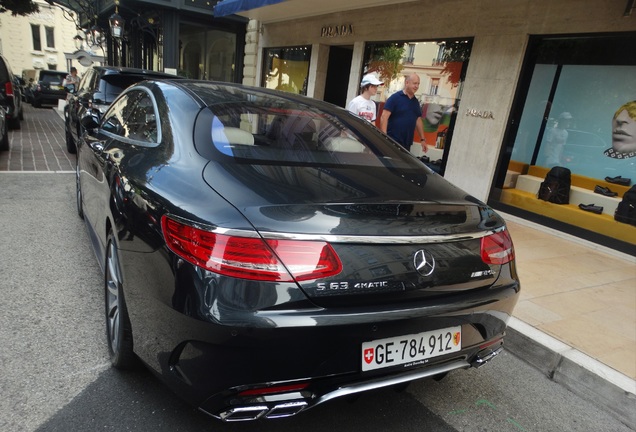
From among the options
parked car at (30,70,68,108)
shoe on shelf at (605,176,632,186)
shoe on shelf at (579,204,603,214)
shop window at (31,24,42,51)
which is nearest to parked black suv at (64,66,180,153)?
shoe on shelf at (579,204,603,214)

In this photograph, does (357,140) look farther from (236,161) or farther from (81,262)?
(81,262)

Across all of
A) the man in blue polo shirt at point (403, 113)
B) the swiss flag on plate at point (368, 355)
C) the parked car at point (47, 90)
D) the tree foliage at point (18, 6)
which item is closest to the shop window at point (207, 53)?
the parked car at point (47, 90)

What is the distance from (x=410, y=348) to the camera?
5.84ft

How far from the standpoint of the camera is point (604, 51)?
5.91m

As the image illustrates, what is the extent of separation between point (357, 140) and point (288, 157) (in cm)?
69

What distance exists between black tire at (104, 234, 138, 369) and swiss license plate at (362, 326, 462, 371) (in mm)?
1184

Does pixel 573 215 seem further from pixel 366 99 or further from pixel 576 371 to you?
pixel 576 371

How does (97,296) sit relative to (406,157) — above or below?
below

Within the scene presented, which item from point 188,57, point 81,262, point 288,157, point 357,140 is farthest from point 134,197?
point 188,57

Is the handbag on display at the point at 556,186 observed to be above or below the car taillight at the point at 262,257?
below

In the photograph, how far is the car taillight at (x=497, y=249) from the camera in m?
1.99

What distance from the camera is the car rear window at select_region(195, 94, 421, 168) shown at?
2094 mm

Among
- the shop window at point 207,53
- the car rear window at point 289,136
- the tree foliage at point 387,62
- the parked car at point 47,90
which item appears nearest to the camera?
the car rear window at point 289,136

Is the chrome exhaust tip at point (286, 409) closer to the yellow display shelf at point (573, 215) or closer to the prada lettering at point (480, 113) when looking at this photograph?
the yellow display shelf at point (573, 215)
